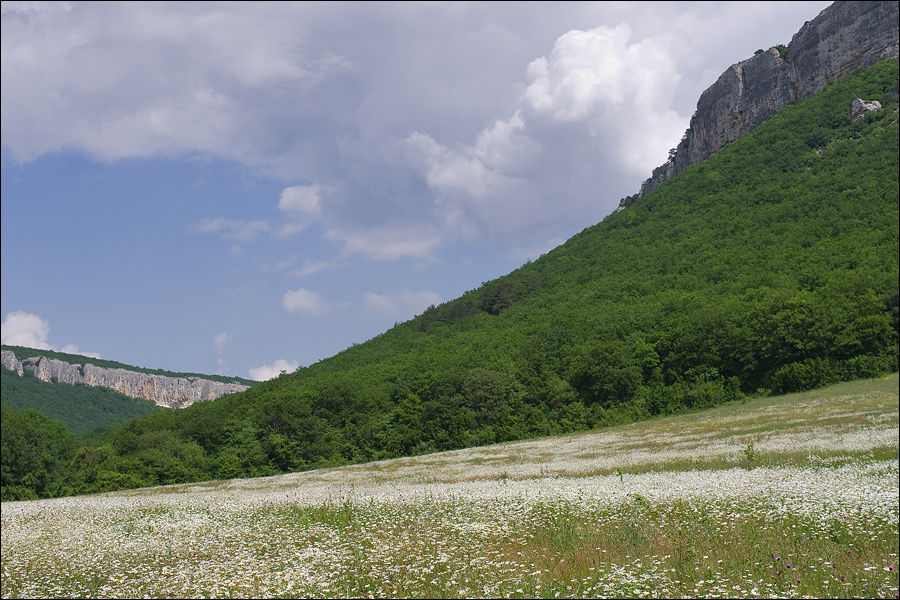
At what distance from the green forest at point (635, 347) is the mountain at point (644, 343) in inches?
Answer: 10.0

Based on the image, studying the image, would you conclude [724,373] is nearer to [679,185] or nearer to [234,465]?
[234,465]

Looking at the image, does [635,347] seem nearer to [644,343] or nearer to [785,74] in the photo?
[644,343]

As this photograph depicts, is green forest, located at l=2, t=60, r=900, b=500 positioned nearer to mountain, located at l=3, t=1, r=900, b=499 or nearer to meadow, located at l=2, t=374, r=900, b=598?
→ mountain, located at l=3, t=1, r=900, b=499

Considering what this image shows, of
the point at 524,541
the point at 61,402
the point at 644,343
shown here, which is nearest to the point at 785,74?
the point at 644,343

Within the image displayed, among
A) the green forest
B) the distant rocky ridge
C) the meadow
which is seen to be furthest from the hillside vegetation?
the distant rocky ridge

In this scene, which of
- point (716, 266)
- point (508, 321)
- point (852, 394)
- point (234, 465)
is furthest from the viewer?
point (508, 321)

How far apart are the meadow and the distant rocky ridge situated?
99.8 metres

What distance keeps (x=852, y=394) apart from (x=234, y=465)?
63.9 meters

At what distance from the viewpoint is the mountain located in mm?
54906

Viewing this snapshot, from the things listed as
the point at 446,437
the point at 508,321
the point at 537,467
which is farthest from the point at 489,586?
the point at 508,321

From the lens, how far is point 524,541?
10.8m

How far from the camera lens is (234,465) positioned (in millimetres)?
72250

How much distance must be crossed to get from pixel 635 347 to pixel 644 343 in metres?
1.39

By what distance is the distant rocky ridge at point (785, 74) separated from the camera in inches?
4208
